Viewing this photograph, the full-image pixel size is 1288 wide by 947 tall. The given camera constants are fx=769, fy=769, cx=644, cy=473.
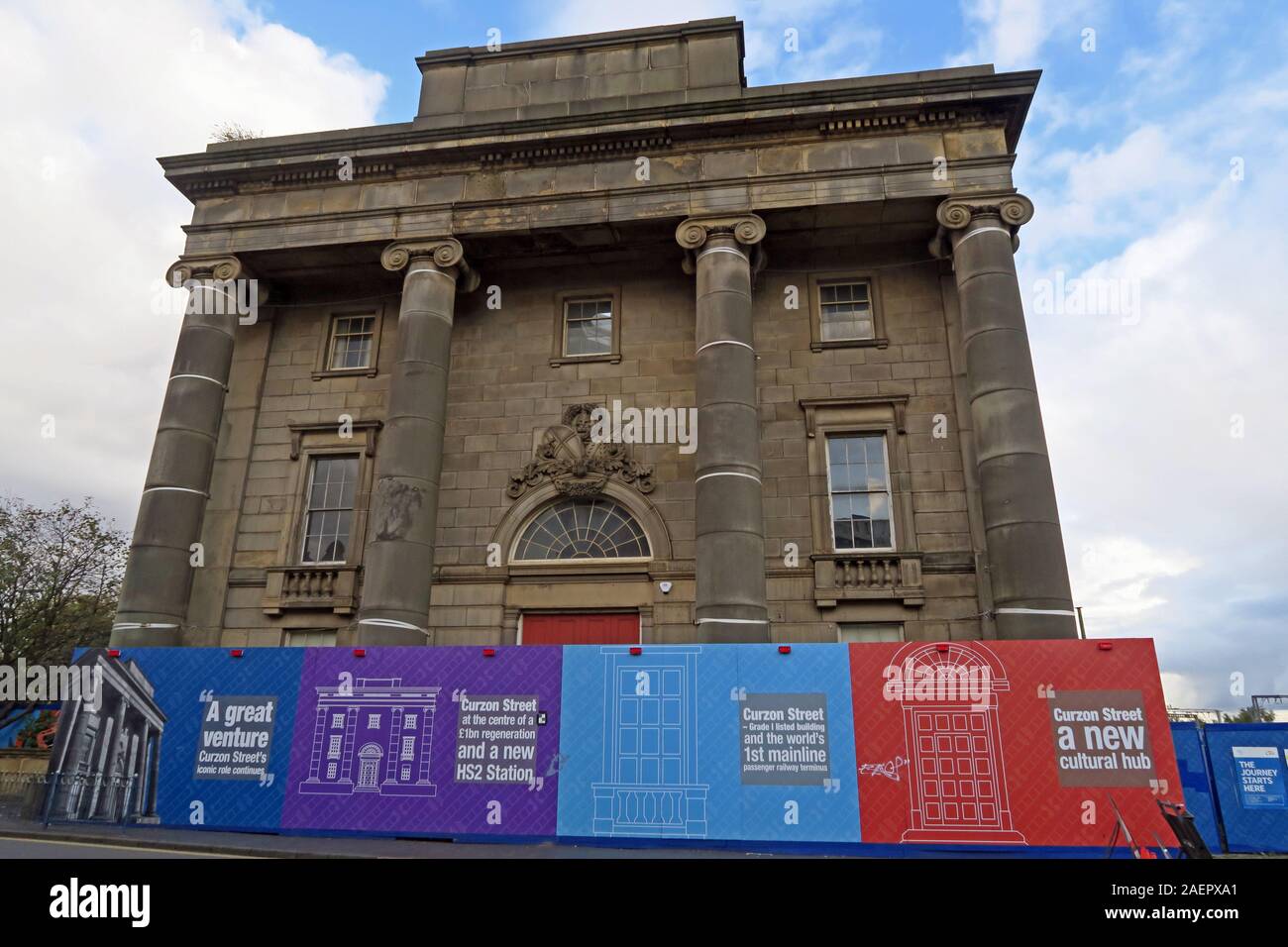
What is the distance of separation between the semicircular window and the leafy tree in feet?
64.0

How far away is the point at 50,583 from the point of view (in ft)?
86.4

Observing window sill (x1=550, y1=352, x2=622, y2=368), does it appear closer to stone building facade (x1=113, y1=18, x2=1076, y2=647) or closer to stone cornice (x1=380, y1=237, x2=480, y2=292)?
stone building facade (x1=113, y1=18, x2=1076, y2=647)

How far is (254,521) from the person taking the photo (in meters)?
17.5

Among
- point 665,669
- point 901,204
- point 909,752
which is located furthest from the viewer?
point 901,204

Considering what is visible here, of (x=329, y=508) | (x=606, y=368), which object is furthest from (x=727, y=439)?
(x=329, y=508)

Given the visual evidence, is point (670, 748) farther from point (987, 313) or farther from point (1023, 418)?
point (987, 313)

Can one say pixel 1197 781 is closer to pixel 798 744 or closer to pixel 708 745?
pixel 798 744

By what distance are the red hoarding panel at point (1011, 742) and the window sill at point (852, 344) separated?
332 inches

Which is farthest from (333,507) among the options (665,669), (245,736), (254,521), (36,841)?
(665,669)

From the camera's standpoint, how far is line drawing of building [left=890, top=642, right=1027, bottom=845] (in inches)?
375

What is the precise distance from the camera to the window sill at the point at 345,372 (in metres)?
18.3

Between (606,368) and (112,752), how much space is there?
1152 centimetres

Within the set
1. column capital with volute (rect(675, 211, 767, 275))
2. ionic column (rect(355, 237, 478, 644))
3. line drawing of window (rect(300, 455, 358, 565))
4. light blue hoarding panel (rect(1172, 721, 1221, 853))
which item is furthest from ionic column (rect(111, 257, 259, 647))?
light blue hoarding panel (rect(1172, 721, 1221, 853))
